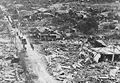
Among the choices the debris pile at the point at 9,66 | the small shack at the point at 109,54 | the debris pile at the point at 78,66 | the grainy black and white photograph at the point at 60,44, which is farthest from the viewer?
the small shack at the point at 109,54

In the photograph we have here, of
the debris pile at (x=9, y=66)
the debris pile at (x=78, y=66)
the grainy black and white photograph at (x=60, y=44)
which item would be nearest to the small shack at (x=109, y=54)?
the grainy black and white photograph at (x=60, y=44)

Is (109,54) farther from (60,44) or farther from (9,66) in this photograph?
(9,66)

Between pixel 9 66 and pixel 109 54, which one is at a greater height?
pixel 9 66

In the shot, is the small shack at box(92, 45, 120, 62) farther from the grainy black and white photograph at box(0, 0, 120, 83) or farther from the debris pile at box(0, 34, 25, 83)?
the debris pile at box(0, 34, 25, 83)

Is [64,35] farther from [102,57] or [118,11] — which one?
[118,11]

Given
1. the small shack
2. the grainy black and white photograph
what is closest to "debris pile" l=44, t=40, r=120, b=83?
the grainy black and white photograph

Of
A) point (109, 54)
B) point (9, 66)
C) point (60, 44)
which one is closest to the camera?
point (9, 66)

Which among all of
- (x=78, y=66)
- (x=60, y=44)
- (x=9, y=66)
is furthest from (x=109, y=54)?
(x=9, y=66)

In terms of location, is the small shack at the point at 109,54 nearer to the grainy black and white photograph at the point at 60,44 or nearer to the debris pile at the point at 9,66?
the grainy black and white photograph at the point at 60,44

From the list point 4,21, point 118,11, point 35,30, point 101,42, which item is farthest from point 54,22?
point 118,11
